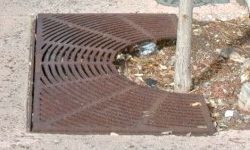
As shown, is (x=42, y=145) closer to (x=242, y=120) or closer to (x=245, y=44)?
(x=242, y=120)

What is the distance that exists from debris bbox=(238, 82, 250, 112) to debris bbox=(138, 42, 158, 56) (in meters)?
0.88

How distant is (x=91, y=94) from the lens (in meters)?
4.09

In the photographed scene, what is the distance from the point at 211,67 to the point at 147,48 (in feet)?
1.59

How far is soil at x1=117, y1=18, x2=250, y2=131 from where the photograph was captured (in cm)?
411

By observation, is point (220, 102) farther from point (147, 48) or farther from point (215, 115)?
point (147, 48)

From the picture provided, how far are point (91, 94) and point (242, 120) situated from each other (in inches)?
35.4

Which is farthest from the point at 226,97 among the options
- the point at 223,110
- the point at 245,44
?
the point at 245,44

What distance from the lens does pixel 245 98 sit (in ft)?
13.2

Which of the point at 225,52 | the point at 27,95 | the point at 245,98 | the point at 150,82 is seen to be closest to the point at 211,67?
the point at 225,52

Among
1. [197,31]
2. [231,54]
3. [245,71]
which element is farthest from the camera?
[197,31]

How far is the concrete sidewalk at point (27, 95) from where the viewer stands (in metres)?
3.64

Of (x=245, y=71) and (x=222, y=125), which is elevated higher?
(x=245, y=71)

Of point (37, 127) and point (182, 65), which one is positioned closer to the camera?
point (37, 127)

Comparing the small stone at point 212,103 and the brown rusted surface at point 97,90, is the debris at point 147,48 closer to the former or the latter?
the brown rusted surface at point 97,90
